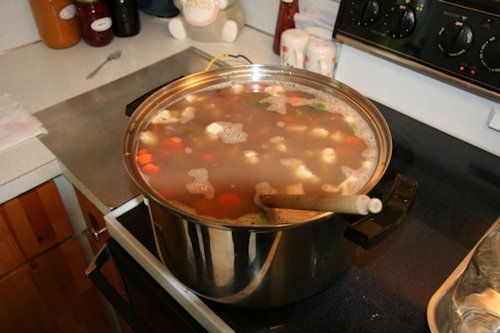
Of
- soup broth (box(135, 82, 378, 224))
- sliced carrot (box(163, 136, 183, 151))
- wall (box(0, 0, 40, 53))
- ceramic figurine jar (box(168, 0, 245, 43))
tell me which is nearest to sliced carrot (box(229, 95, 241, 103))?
soup broth (box(135, 82, 378, 224))

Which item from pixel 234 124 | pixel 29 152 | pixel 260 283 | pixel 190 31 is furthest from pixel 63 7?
pixel 260 283

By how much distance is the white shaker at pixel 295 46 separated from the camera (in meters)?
1.12

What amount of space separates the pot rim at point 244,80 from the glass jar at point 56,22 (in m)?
0.69

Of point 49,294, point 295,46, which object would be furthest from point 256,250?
point 49,294

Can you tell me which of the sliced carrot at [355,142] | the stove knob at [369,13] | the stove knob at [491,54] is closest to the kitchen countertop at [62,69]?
the stove knob at [369,13]

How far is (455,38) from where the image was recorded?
32.9 inches

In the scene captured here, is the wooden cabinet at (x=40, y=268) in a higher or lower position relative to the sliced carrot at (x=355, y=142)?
lower

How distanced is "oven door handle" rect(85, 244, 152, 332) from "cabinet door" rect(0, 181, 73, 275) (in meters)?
0.25

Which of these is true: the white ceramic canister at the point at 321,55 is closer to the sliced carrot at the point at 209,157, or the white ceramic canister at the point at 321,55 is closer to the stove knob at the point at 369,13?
the stove knob at the point at 369,13

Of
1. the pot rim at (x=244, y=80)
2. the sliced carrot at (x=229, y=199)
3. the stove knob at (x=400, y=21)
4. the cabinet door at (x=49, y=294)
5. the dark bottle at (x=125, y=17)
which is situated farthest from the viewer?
the dark bottle at (x=125, y=17)

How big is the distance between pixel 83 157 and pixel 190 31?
25.8 inches

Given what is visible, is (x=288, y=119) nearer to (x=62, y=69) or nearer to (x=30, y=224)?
(x=30, y=224)

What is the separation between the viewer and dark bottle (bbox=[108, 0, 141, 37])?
1.38m

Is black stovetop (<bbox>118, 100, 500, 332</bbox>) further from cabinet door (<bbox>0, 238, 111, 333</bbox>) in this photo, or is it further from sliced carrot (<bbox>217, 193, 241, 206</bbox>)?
cabinet door (<bbox>0, 238, 111, 333</bbox>)
